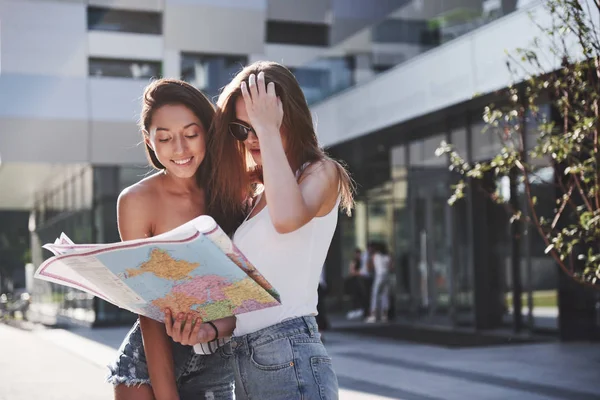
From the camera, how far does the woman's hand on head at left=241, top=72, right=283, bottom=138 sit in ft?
7.82

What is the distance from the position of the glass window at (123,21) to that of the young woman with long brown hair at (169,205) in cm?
2225

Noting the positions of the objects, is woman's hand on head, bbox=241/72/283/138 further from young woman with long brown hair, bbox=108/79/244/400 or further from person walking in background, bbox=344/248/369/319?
person walking in background, bbox=344/248/369/319

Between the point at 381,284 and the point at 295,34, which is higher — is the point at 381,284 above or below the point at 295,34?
below

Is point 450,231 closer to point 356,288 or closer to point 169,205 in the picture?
point 356,288

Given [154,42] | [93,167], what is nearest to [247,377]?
[93,167]

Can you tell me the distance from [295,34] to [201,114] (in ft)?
79.7

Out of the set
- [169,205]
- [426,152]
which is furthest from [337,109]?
[169,205]

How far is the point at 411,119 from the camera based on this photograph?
16.2 m

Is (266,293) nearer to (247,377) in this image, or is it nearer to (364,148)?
(247,377)

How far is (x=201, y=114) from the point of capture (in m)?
2.78

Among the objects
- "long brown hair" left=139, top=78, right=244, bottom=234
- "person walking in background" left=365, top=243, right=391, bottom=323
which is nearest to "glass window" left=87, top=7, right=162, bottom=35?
"person walking in background" left=365, top=243, right=391, bottom=323

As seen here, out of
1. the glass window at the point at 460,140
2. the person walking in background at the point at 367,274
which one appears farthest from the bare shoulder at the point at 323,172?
the person walking in background at the point at 367,274

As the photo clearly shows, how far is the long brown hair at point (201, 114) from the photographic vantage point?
2.72 meters

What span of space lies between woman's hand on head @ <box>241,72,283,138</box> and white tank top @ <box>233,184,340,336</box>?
0.69 ft
